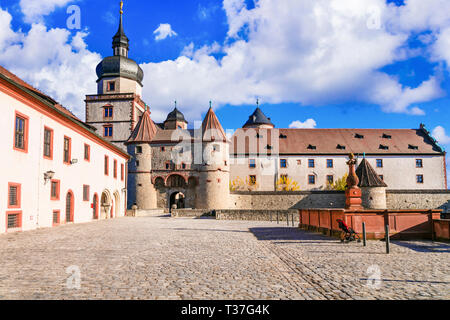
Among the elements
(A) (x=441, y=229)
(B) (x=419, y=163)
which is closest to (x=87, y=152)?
(A) (x=441, y=229)

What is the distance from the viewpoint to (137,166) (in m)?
53.7

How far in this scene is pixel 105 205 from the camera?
31.2 metres

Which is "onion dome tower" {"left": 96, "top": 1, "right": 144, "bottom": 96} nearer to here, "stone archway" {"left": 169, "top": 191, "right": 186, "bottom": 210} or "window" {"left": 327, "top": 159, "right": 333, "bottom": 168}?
"stone archway" {"left": 169, "top": 191, "right": 186, "bottom": 210}

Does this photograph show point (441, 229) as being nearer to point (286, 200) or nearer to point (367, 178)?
point (367, 178)

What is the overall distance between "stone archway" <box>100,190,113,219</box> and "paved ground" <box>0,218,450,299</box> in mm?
18701

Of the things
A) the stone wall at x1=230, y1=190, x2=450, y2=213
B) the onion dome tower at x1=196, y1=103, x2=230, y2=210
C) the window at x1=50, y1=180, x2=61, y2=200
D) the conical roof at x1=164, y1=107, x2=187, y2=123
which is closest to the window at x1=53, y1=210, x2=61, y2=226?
the window at x1=50, y1=180, x2=61, y2=200

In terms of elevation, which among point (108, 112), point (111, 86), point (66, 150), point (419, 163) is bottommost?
point (66, 150)

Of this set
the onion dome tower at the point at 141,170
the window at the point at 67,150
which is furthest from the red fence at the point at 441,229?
the onion dome tower at the point at 141,170

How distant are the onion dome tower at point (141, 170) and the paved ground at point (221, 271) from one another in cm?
4008

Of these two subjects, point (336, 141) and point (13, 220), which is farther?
point (336, 141)

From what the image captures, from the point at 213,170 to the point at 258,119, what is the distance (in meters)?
31.1

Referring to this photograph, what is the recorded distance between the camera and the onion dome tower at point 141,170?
173 feet

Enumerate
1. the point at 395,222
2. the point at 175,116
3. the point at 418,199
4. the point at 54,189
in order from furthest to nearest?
the point at 175,116 → the point at 418,199 → the point at 54,189 → the point at 395,222
